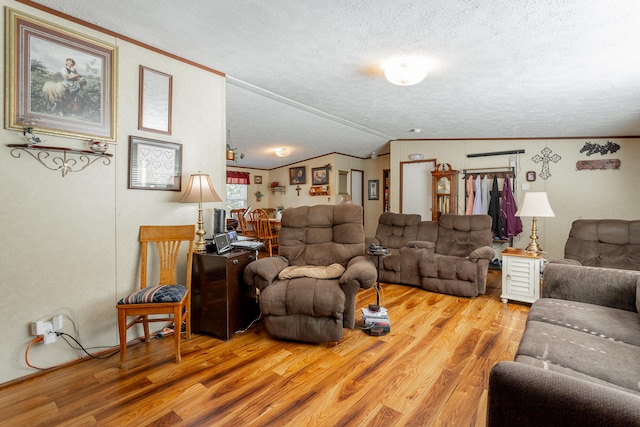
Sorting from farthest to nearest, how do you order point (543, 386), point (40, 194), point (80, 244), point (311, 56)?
point (311, 56) → point (80, 244) → point (40, 194) → point (543, 386)

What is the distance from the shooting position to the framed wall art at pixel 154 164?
242 centimetres

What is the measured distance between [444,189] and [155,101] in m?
→ 4.72

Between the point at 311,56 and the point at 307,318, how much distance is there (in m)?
2.13

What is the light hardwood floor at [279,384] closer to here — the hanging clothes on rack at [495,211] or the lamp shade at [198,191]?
the lamp shade at [198,191]

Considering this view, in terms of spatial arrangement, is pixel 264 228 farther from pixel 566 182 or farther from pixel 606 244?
pixel 566 182

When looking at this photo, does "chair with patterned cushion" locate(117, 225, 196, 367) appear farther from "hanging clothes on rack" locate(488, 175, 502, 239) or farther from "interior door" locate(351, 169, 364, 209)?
"interior door" locate(351, 169, 364, 209)

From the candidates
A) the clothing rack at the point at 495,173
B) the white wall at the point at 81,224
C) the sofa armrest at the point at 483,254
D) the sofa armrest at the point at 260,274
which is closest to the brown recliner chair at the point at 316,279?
the sofa armrest at the point at 260,274

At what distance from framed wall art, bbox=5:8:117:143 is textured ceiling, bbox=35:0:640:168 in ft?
0.60

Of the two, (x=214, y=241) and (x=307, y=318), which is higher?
(x=214, y=241)

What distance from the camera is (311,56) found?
2.52 meters

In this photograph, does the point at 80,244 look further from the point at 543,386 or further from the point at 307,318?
the point at 543,386

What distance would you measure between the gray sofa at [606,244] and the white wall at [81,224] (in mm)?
3934

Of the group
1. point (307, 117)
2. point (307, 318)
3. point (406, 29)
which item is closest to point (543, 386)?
point (307, 318)

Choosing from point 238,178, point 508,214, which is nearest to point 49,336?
point 508,214
